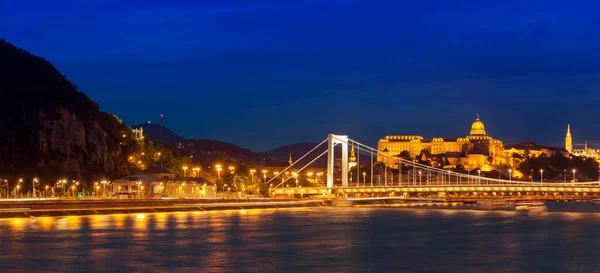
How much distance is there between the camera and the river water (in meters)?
33.6

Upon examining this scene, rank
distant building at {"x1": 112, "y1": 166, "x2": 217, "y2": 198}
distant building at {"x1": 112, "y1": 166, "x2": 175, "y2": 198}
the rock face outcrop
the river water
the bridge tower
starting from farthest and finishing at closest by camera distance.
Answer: the rock face outcrop < the bridge tower < distant building at {"x1": 112, "y1": 166, "x2": 217, "y2": 198} < distant building at {"x1": 112, "y1": 166, "x2": 175, "y2": 198} < the river water

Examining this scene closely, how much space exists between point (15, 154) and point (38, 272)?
6988 centimetres

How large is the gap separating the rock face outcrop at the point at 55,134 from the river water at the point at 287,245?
38.3m

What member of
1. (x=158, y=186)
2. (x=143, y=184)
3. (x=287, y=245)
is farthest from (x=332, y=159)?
(x=287, y=245)

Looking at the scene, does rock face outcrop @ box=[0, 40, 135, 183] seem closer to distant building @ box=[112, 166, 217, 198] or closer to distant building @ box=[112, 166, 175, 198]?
Result: distant building @ box=[112, 166, 175, 198]

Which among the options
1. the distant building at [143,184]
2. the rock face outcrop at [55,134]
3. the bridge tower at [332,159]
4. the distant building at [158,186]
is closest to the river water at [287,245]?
the distant building at [143,184]

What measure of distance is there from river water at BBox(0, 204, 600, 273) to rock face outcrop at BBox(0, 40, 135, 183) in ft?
126

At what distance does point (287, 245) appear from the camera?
4241 cm

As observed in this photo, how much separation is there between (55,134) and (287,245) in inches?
2691

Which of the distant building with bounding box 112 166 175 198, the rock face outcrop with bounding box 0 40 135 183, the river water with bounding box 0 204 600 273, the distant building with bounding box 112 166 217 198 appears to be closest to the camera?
the river water with bounding box 0 204 600 273

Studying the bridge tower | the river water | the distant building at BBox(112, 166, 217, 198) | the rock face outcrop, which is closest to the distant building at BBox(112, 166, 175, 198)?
the distant building at BBox(112, 166, 217, 198)

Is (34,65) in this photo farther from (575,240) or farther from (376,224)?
(575,240)

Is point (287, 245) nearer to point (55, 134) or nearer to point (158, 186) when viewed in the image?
point (158, 186)

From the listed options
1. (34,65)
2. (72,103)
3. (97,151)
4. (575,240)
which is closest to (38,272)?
(575,240)
